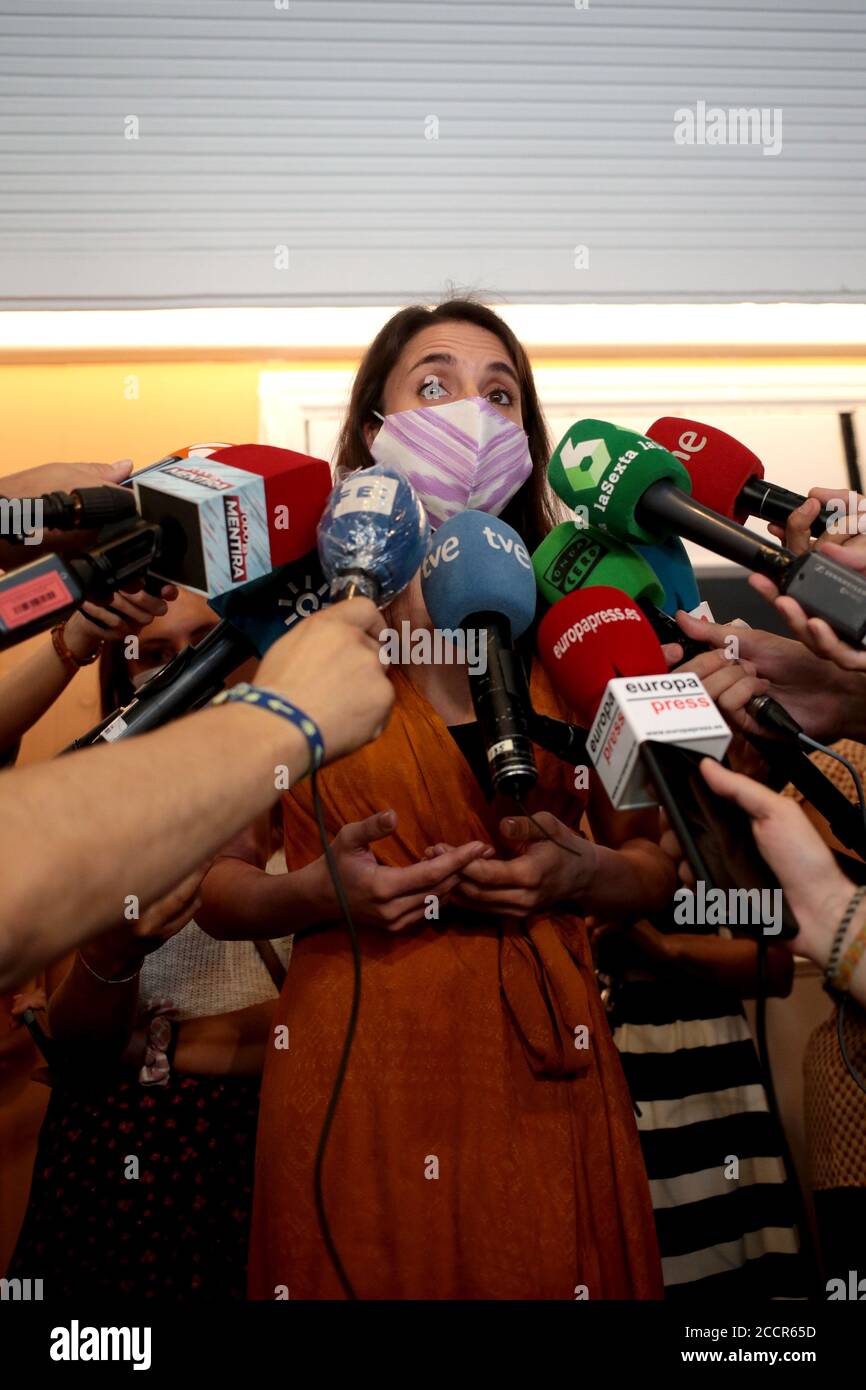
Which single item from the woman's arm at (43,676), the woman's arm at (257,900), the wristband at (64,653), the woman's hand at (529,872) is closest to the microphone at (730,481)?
the woman's hand at (529,872)

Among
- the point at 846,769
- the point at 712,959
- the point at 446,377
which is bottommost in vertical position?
the point at 712,959

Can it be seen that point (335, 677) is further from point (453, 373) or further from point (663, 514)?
point (453, 373)

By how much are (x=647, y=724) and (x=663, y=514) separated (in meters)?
0.35

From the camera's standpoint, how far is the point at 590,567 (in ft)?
4.26

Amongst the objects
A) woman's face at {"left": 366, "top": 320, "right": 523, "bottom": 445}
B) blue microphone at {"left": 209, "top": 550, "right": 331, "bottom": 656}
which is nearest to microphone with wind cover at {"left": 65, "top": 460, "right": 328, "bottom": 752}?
blue microphone at {"left": 209, "top": 550, "right": 331, "bottom": 656}

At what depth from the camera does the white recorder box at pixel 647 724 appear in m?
0.97

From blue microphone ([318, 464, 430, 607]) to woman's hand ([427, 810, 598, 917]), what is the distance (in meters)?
0.38

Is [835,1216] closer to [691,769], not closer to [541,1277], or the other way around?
[541,1277]

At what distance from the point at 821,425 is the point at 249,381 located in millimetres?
1766

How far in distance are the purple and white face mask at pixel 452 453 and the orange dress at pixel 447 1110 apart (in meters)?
0.34

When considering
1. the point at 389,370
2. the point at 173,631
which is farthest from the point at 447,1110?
the point at 389,370

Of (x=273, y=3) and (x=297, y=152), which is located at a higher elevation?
(x=273, y=3)
